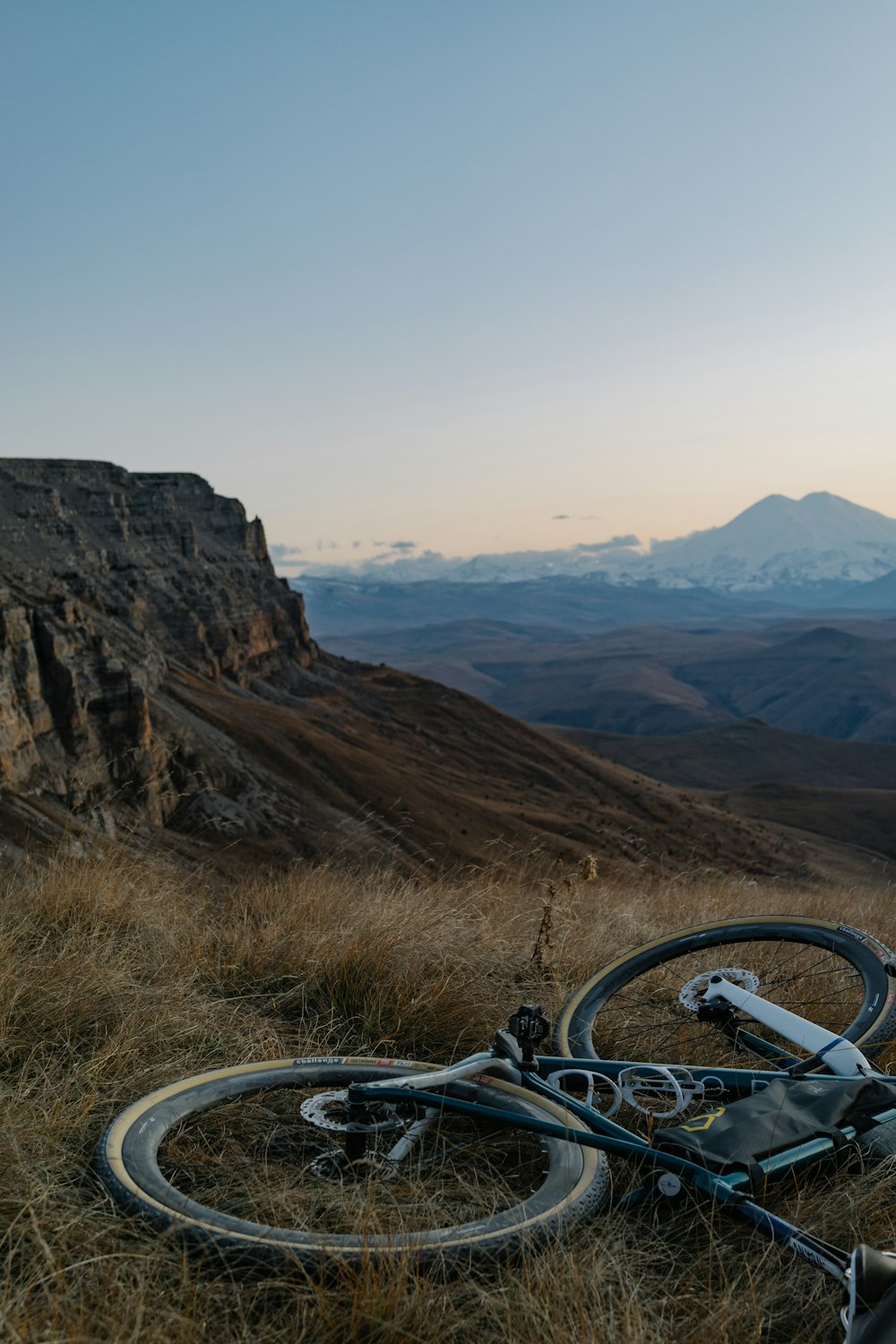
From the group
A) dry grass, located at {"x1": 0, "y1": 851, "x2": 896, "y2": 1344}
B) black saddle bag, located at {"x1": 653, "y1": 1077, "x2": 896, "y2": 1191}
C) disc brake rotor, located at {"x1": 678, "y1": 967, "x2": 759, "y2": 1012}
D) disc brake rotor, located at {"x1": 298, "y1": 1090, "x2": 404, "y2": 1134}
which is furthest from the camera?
disc brake rotor, located at {"x1": 678, "y1": 967, "x2": 759, "y2": 1012}

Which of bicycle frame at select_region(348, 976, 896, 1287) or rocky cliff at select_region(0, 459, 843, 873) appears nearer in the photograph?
bicycle frame at select_region(348, 976, 896, 1287)

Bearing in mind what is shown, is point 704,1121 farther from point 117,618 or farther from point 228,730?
point 117,618

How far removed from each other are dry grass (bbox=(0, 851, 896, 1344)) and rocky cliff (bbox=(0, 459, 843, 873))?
3.75 metres

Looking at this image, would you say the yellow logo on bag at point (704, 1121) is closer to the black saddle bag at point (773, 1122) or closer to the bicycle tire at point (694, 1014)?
the black saddle bag at point (773, 1122)

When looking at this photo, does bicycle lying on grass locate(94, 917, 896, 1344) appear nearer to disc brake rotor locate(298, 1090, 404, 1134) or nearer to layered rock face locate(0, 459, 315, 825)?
disc brake rotor locate(298, 1090, 404, 1134)

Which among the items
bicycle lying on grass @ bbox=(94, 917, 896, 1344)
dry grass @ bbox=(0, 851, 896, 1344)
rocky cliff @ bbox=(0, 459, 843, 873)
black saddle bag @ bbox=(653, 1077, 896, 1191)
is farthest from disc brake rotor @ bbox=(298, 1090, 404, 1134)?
rocky cliff @ bbox=(0, 459, 843, 873)

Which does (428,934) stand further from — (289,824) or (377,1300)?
(289,824)

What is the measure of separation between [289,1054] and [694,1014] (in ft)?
5.66

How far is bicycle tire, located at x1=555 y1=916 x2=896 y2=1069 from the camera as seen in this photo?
11.1ft

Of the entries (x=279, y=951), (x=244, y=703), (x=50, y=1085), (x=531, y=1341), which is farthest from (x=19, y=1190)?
(x=244, y=703)

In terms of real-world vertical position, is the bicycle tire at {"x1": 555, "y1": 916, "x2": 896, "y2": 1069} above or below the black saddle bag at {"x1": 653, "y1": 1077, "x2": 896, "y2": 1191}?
below

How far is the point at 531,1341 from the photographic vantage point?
1865 mm

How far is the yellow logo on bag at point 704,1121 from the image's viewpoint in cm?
245

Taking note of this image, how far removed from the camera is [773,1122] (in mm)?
2475
